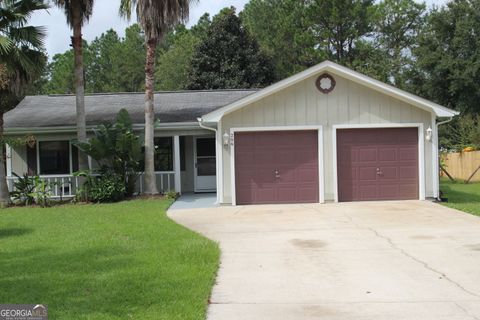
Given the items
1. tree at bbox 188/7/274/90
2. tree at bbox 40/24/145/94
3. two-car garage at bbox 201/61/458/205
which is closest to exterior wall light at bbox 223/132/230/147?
two-car garage at bbox 201/61/458/205

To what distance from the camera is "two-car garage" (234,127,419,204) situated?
16.2 m

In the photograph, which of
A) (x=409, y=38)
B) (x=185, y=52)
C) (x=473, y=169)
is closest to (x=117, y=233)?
(x=473, y=169)

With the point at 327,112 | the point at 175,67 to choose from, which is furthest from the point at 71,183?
the point at 175,67

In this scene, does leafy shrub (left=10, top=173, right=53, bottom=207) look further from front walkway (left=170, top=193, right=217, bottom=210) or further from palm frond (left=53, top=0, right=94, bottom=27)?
palm frond (left=53, top=0, right=94, bottom=27)

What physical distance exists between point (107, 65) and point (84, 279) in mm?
50239

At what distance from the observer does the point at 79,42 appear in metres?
18.2

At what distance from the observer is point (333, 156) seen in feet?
52.6

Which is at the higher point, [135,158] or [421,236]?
[135,158]

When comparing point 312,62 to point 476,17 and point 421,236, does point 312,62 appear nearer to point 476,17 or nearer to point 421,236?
point 476,17

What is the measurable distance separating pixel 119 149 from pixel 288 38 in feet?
95.3

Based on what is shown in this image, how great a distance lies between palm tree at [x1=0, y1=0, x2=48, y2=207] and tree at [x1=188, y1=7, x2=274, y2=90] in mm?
18845

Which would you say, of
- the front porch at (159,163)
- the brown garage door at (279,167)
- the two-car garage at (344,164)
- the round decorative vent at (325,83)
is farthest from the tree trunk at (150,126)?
the round decorative vent at (325,83)

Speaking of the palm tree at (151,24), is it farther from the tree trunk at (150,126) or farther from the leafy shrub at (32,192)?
the leafy shrub at (32,192)

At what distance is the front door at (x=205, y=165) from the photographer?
20141 millimetres
